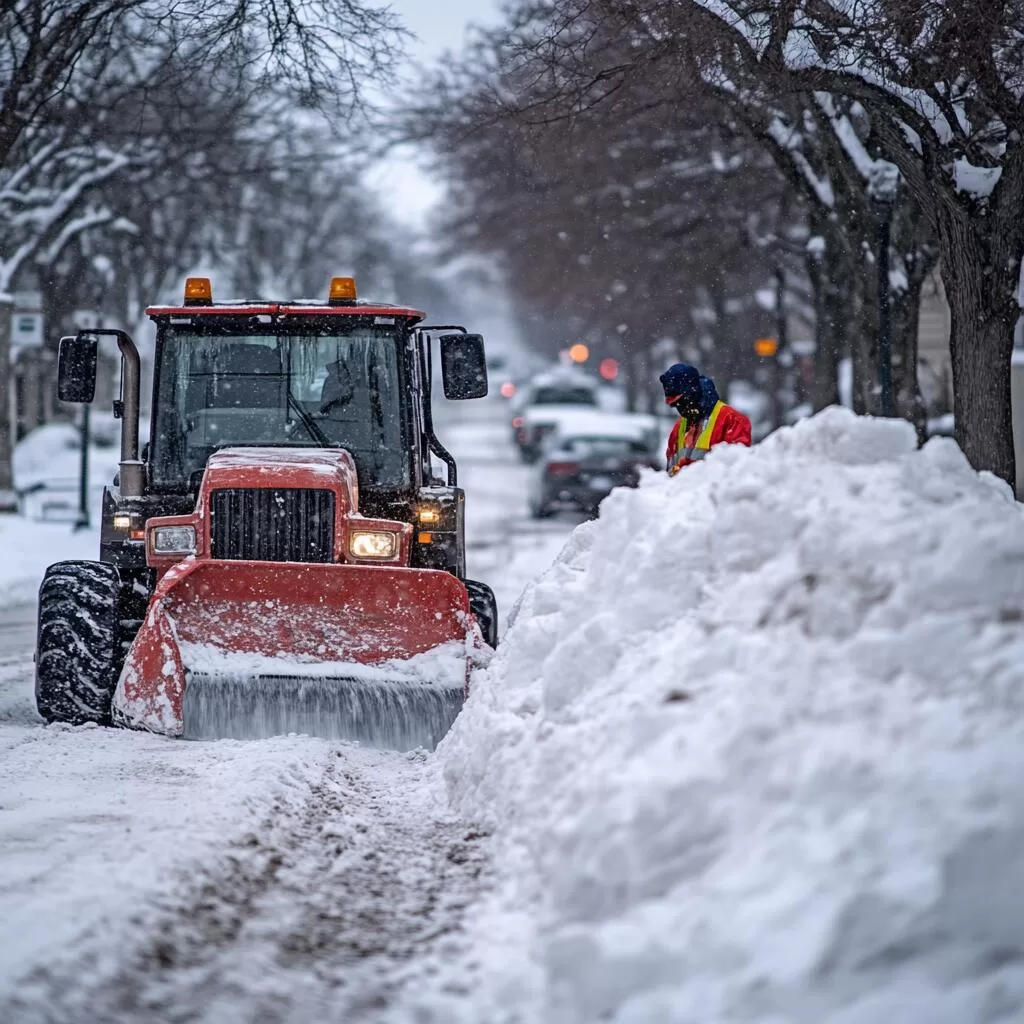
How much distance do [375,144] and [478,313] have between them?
149m

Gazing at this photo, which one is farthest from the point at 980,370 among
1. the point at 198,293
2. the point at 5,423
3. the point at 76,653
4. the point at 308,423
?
the point at 5,423

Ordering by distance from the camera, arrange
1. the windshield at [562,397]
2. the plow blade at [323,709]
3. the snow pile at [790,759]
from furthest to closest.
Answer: the windshield at [562,397] → the plow blade at [323,709] → the snow pile at [790,759]

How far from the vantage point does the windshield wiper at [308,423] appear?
9805 millimetres

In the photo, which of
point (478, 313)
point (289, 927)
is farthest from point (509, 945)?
point (478, 313)

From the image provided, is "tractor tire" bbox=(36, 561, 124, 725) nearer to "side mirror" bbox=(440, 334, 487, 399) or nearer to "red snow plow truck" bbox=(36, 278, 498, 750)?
"red snow plow truck" bbox=(36, 278, 498, 750)

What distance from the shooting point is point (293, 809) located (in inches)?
274

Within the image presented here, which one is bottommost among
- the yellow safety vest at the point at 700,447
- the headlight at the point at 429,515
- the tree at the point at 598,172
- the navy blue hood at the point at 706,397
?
the headlight at the point at 429,515

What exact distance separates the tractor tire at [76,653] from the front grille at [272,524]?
2.41 feet

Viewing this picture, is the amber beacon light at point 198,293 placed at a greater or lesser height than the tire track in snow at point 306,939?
greater

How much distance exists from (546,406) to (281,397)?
36.8 m

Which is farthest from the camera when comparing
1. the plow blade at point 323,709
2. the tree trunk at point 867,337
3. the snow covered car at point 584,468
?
the snow covered car at point 584,468

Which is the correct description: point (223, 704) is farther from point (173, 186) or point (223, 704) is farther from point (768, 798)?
point (173, 186)

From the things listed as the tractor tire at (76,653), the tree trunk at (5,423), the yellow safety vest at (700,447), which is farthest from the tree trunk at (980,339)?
the tree trunk at (5,423)

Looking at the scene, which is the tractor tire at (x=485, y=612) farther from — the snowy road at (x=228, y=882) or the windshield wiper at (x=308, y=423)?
the windshield wiper at (x=308, y=423)
